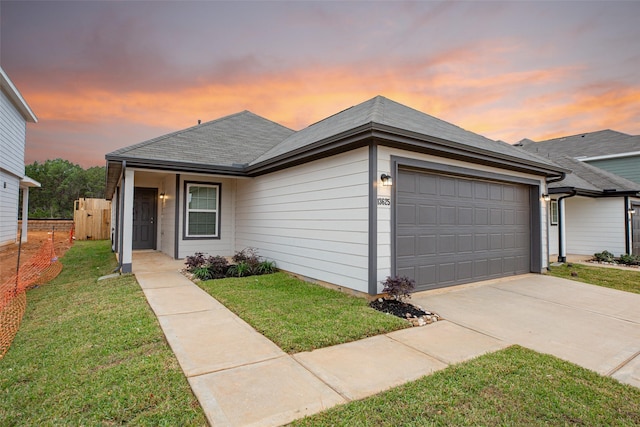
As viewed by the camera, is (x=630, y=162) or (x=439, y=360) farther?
(x=630, y=162)

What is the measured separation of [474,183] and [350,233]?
3.32 metres

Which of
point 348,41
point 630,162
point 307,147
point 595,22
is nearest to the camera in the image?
point 307,147

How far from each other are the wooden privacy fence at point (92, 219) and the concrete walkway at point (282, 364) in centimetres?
1794

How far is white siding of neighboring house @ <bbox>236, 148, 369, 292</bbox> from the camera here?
536cm

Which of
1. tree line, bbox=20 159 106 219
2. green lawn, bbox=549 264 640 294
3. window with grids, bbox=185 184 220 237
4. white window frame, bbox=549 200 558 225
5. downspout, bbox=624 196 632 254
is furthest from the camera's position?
tree line, bbox=20 159 106 219

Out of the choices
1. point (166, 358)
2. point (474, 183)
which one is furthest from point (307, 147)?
point (166, 358)

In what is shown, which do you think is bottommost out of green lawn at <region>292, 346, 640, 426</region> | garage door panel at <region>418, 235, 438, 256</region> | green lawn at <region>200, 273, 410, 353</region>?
green lawn at <region>292, 346, 640, 426</region>

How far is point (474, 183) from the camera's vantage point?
6.89 metres

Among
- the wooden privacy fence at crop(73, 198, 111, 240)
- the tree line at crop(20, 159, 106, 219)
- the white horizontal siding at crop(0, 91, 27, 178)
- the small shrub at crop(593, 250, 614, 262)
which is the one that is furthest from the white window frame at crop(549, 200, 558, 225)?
the tree line at crop(20, 159, 106, 219)

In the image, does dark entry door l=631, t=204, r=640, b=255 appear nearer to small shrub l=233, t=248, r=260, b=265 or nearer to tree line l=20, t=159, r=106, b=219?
small shrub l=233, t=248, r=260, b=265

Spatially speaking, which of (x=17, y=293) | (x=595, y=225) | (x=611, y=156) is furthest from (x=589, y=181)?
(x=17, y=293)

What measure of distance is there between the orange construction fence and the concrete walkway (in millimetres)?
1571

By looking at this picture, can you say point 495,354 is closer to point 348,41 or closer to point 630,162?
point 348,41

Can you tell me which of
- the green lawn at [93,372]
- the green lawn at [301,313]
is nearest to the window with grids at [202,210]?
the green lawn at [301,313]
